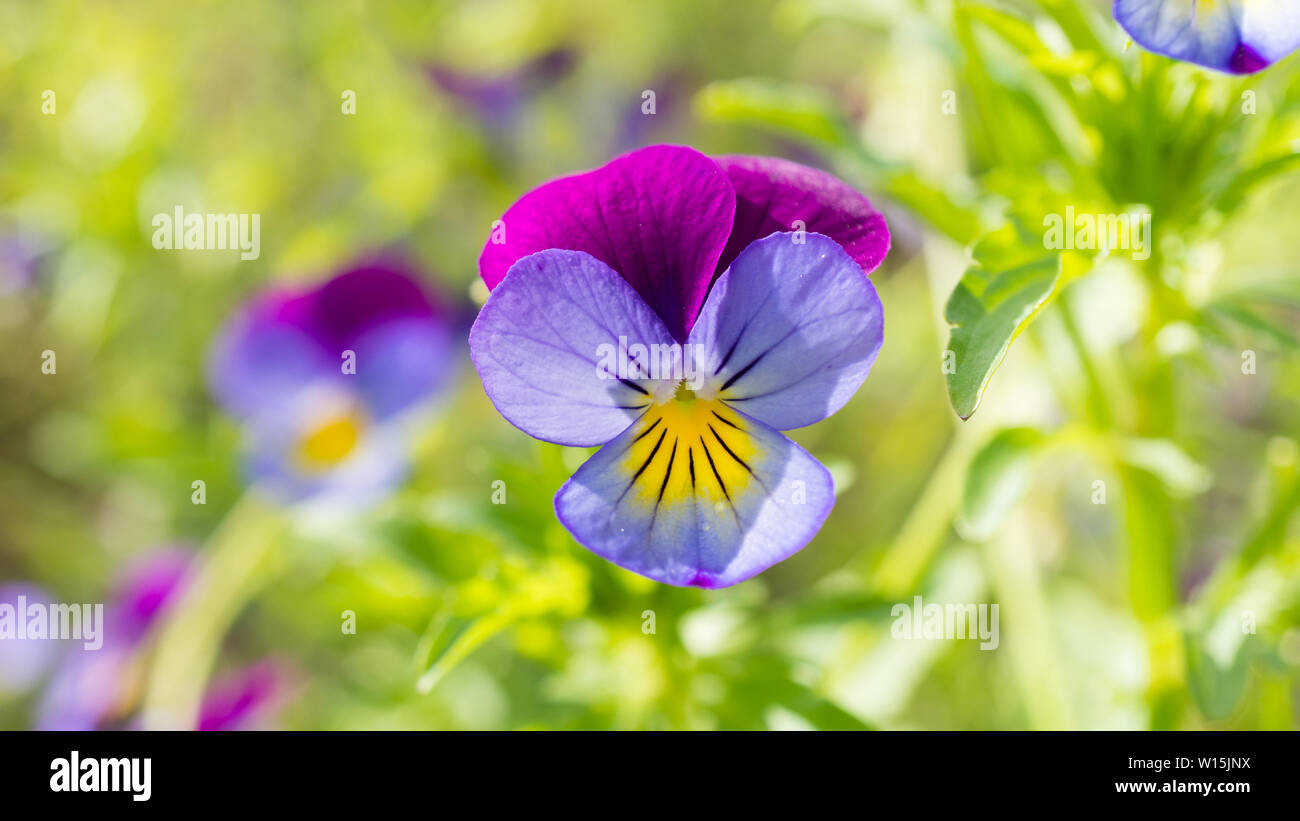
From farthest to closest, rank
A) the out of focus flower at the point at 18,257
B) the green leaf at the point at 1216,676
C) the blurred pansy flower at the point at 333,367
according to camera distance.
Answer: the out of focus flower at the point at 18,257
the blurred pansy flower at the point at 333,367
the green leaf at the point at 1216,676

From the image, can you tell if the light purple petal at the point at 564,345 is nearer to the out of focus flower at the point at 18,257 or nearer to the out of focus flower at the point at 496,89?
the out of focus flower at the point at 496,89

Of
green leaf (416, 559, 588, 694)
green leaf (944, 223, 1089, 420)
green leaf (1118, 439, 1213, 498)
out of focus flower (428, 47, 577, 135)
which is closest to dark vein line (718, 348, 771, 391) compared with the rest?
green leaf (944, 223, 1089, 420)

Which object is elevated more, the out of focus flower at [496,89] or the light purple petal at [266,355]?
the out of focus flower at [496,89]

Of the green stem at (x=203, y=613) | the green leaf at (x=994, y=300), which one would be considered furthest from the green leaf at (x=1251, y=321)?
the green stem at (x=203, y=613)

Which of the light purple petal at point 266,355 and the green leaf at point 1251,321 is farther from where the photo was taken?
the light purple petal at point 266,355

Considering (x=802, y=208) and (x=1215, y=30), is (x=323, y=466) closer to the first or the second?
(x=802, y=208)
